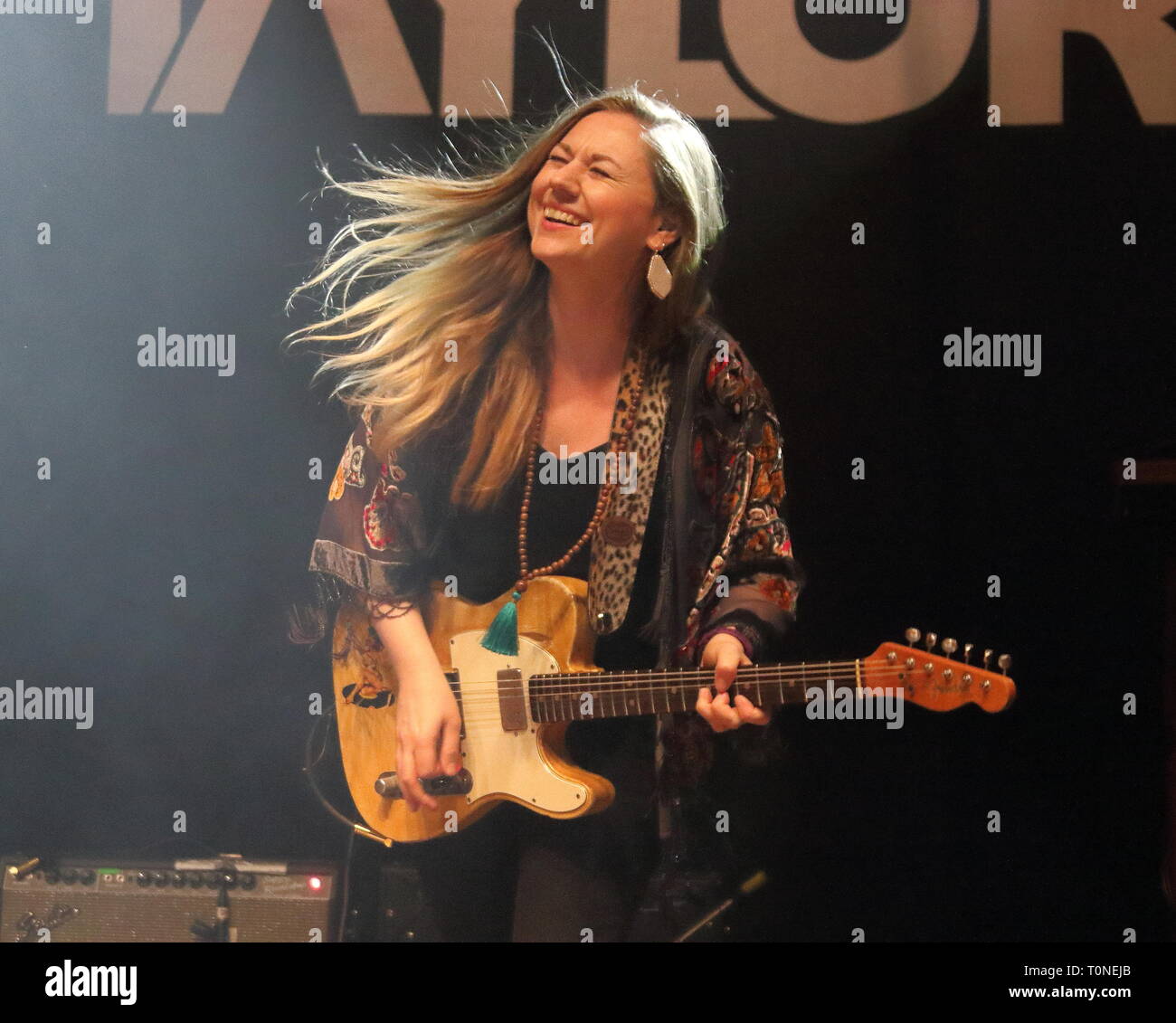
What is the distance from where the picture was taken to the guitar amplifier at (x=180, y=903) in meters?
2.84

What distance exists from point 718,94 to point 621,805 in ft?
5.46

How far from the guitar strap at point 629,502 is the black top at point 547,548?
0.02 meters

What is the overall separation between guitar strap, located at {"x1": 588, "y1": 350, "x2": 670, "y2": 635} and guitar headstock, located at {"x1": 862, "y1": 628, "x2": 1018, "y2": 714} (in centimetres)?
57

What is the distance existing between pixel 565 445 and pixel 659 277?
446mm

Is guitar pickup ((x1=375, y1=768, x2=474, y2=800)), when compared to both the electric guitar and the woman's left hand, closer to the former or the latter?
the electric guitar

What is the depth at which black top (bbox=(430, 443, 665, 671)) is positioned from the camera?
2746 mm

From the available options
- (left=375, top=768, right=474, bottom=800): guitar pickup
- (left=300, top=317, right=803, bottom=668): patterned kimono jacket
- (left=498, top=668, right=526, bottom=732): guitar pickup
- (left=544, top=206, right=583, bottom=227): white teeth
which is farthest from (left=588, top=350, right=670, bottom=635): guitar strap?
(left=375, top=768, right=474, bottom=800): guitar pickup

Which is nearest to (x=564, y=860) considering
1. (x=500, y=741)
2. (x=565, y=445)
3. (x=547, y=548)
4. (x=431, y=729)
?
(x=500, y=741)

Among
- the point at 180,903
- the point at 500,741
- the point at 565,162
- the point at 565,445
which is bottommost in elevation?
the point at 180,903

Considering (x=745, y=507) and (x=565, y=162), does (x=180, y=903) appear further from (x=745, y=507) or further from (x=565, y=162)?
(x=565, y=162)

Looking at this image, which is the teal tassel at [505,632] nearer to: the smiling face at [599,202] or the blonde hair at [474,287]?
the blonde hair at [474,287]

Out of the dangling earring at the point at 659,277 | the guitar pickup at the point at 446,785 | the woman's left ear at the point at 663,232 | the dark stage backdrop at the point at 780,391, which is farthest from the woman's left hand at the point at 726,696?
the woman's left ear at the point at 663,232

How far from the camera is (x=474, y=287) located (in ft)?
9.53
